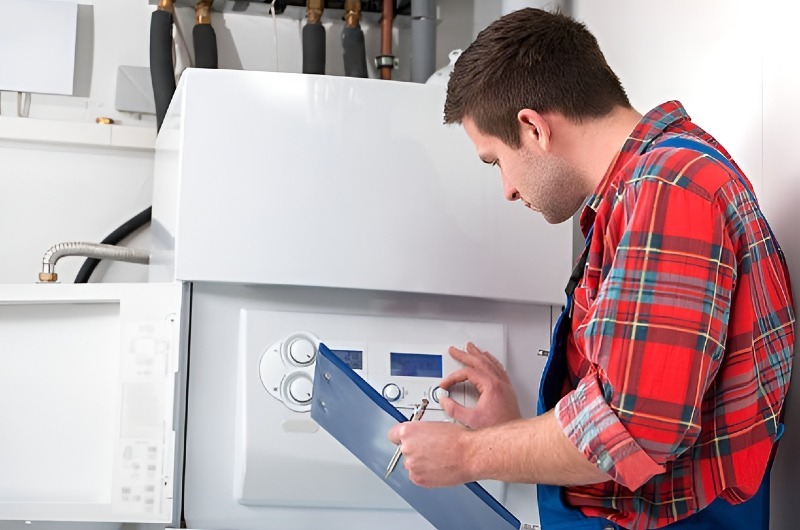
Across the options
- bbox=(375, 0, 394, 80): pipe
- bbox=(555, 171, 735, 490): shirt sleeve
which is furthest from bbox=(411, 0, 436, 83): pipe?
bbox=(555, 171, 735, 490): shirt sleeve

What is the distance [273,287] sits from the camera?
1582 mm

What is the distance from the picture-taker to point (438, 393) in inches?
62.1

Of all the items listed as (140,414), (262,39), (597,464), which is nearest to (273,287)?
(140,414)

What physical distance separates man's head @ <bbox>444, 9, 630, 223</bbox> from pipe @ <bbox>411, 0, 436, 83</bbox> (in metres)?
0.98

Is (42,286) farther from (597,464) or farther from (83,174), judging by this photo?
(597,464)

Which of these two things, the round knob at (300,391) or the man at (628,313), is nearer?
the man at (628,313)

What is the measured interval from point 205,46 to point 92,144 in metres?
0.32

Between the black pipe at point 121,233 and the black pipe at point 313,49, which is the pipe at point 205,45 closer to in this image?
the black pipe at point 313,49

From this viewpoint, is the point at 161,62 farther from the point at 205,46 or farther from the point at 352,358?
the point at 352,358

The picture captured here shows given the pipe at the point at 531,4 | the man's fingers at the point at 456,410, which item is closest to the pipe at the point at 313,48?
the pipe at the point at 531,4

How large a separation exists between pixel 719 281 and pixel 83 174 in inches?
63.2

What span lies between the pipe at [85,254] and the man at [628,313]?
3.48ft

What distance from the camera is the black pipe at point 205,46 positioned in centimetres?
217

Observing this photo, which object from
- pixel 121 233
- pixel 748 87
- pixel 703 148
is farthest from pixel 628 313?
pixel 121 233
